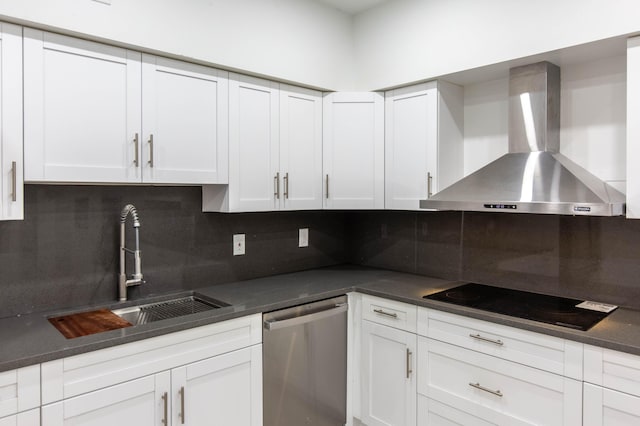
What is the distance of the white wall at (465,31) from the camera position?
1.81m

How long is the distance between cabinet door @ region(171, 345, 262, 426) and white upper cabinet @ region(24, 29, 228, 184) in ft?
2.81

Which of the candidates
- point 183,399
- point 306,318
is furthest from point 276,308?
point 183,399

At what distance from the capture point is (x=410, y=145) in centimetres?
253

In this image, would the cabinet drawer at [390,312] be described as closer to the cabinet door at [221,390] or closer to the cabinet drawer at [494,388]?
the cabinet drawer at [494,388]

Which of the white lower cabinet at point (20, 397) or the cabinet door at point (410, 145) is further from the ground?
the cabinet door at point (410, 145)

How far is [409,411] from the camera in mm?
2211

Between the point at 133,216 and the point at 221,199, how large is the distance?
453 mm

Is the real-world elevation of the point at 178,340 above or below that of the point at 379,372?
above

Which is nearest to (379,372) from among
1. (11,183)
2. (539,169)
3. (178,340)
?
(178,340)

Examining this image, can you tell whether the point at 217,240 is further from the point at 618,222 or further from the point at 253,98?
the point at 618,222

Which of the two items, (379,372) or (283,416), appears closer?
(283,416)

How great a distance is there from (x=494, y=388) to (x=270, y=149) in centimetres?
163

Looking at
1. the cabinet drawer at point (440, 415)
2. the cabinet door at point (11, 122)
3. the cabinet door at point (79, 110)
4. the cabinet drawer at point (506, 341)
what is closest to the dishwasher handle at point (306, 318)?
the cabinet drawer at point (506, 341)

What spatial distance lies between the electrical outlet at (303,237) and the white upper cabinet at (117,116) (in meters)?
0.88
